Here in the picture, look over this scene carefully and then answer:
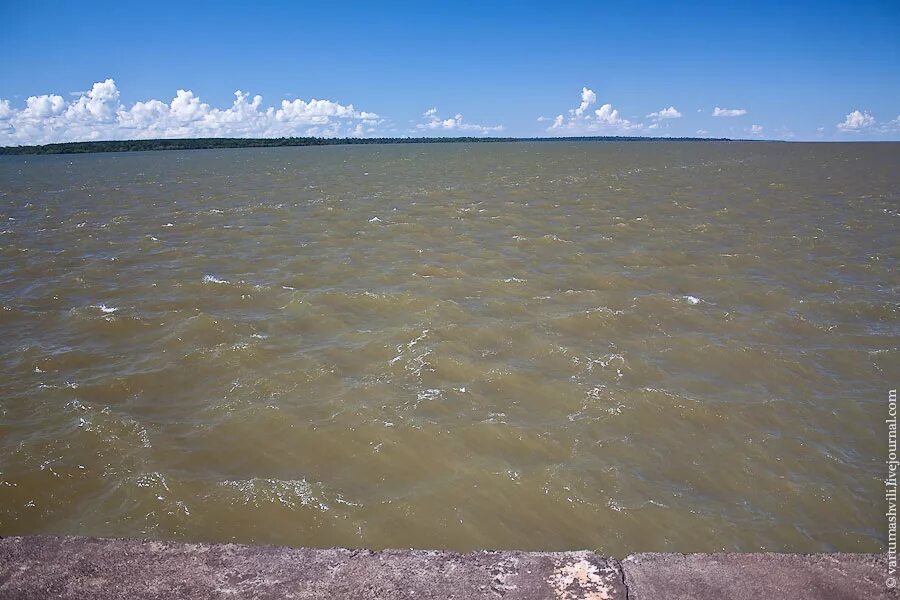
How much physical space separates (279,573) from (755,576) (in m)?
2.37

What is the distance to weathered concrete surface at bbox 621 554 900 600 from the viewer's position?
99.8 inches

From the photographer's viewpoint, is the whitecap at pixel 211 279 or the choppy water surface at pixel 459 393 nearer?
the choppy water surface at pixel 459 393

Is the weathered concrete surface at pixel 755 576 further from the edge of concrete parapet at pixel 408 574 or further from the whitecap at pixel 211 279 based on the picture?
the whitecap at pixel 211 279

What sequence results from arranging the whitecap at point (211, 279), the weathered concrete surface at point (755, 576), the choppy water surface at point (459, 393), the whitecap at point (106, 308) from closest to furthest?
the weathered concrete surface at point (755, 576) → the choppy water surface at point (459, 393) → the whitecap at point (106, 308) → the whitecap at point (211, 279)

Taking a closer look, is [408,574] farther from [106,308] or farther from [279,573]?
[106,308]

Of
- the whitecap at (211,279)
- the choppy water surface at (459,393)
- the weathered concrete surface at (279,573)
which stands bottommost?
the choppy water surface at (459,393)

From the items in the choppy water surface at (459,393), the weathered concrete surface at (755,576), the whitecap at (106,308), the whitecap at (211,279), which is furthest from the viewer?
the whitecap at (211,279)

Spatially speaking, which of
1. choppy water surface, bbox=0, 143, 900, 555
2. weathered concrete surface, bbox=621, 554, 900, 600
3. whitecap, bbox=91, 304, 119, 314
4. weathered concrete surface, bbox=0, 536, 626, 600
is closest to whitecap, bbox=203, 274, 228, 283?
choppy water surface, bbox=0, 143, 900, 555

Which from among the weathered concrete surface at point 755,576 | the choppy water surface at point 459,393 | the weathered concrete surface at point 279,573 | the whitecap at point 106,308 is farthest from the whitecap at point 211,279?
the weathered concrete surface at point 755,576

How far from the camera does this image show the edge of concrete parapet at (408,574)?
2578 mm

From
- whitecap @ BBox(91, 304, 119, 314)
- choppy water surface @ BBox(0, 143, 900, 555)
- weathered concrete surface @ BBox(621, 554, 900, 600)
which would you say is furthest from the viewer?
whitecap @ BBox(91, 304, 119, 314)

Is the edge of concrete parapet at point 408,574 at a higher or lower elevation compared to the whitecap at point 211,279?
lower

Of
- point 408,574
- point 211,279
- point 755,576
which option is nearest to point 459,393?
point 408,574

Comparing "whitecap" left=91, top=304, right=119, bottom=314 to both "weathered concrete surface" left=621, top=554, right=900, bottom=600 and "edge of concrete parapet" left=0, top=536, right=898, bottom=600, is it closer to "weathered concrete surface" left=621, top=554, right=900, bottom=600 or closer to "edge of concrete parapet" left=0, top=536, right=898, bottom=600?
"edge of concrete parapet" left=0, top=536, right=898, bottom=600
